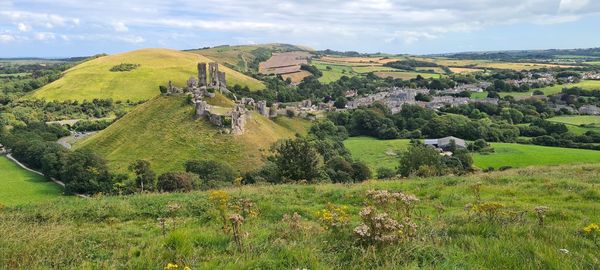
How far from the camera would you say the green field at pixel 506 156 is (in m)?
63.1

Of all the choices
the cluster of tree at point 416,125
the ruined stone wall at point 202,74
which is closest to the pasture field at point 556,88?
the cluster of tree at point 416,125

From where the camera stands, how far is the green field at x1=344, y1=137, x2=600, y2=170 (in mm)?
63062

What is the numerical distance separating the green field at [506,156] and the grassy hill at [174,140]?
16.2 meters

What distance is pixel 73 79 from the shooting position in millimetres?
132625

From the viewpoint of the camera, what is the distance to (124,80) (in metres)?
130

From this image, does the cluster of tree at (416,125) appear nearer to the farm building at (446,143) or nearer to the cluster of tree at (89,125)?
the farm building at (446,143)

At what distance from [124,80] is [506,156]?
105 m

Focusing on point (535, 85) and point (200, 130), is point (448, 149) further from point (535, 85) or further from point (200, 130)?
point (535, 85)

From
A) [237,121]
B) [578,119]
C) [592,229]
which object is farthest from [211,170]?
[578,119]

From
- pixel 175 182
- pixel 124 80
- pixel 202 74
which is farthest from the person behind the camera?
pixel 124 80

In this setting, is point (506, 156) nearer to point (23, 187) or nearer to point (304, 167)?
point (304, 167)

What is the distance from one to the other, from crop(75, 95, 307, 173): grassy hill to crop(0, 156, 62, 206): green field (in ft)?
23.8

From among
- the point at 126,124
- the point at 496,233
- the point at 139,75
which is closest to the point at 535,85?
the point at 139,75

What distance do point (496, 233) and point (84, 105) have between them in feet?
404
